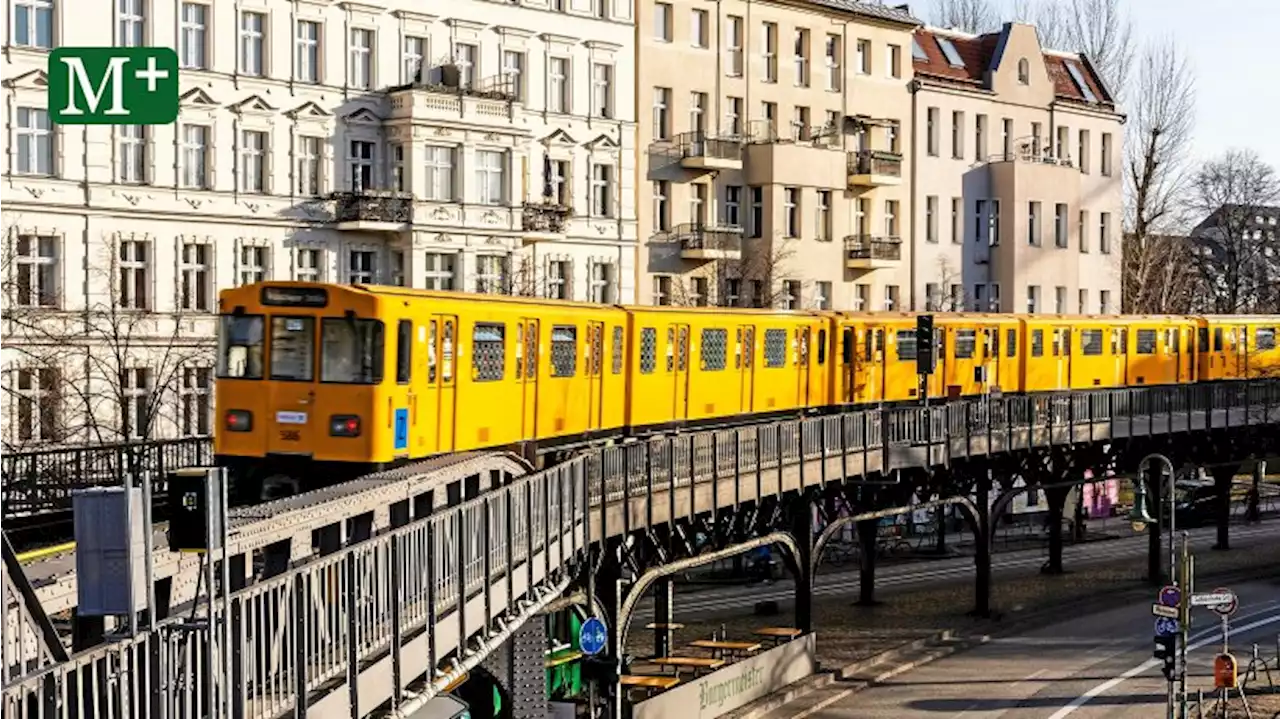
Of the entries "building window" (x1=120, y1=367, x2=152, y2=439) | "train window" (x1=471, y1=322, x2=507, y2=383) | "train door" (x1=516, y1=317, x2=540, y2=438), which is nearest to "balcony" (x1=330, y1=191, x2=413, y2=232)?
"building window" (x1=120, y1=367, x2=152, y2=439)

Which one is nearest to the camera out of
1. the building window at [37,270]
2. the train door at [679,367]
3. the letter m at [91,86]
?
the letter m at [91,86]

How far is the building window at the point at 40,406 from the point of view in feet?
145

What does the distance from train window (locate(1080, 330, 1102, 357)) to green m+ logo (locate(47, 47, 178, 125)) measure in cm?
5074

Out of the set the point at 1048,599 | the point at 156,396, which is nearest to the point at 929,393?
the point at 1048,599

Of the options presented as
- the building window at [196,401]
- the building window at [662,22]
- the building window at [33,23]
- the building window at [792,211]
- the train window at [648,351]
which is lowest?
the building window at [196,401]

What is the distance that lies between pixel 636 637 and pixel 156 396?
1204 centimetres

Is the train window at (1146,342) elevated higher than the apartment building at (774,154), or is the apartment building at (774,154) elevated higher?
the apartment building at (774,154)

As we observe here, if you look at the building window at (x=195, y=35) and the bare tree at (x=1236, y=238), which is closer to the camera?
the building window at (x=195, y=35)

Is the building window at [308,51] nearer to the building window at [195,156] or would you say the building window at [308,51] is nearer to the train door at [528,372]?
the building window at [195,156]

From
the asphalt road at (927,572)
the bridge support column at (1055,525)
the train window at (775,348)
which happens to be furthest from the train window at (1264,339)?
the train window at (775,348)

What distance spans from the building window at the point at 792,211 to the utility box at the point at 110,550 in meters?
57.8

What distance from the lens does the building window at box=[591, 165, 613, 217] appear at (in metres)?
61.8

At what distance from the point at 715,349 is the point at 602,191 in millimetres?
19188

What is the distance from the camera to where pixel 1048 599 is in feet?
187
